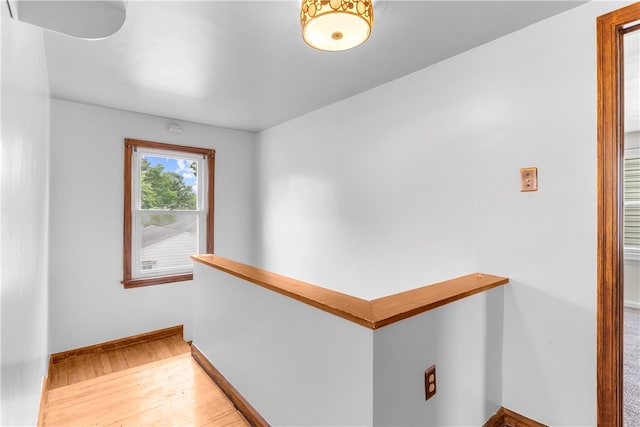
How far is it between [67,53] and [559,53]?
3.10 m

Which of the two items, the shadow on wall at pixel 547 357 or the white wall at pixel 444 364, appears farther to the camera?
the shadow on wall at pixel 547 357

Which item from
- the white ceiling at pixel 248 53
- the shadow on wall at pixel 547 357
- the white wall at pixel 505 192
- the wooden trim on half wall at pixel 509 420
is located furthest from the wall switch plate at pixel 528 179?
the wooden trim on half wall at pixel 509 420

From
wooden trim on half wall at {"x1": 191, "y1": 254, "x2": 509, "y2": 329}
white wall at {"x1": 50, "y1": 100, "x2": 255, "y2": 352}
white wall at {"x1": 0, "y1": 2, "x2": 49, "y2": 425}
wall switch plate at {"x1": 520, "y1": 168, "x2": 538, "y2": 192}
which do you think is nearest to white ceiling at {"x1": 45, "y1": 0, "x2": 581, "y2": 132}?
white wall at {"x1": 50, "y1": 100, "x2": 255, "y2": 352}

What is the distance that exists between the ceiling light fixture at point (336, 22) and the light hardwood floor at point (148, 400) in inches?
84.5

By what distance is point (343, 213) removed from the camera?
304 cm

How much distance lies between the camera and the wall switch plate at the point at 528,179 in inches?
70.1

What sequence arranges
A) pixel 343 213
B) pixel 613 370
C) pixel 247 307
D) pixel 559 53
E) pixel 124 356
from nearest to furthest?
pixel 613 370 → pixel 559 53 → pixel 247 307 → pixel 343 213 → pixel 124 356

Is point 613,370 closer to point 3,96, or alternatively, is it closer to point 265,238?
point 3,96

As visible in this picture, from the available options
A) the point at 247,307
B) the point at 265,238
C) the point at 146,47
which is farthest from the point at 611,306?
the point at 265,238

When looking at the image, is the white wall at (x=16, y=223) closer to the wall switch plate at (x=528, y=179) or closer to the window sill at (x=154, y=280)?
the window sill at (x=154, y=280)

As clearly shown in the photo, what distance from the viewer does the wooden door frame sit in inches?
59.8

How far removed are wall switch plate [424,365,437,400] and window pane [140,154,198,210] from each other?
3.43m

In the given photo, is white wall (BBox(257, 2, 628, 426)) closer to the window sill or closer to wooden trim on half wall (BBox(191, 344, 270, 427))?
wooden trim on half wall (BBox(191, 344, 270, 427))

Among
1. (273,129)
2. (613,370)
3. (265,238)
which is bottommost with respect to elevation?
(613,370)
